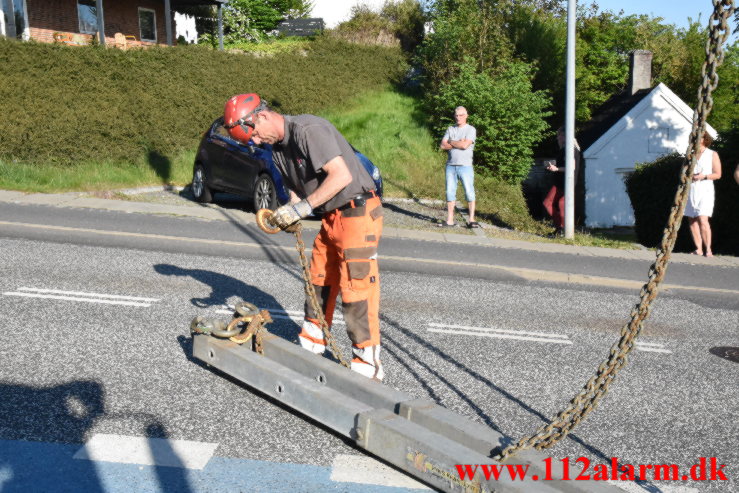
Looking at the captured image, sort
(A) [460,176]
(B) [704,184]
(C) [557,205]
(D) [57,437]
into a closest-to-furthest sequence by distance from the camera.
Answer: (D) [57,437] < (B) [704,184] < (A) [460,176] < (C) [557,205]

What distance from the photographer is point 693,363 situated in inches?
257

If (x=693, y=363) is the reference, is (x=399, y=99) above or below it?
above

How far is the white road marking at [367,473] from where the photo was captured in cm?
391

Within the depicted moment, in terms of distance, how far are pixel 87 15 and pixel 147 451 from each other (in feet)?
105

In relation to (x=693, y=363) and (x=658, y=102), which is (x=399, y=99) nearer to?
(x=658, y=102)

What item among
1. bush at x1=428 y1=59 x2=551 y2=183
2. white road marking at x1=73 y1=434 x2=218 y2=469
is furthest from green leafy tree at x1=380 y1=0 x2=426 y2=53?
white road marking at x1=73 y1=434 x2=218 y2=469

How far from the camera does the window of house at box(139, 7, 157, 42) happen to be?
3506 cm

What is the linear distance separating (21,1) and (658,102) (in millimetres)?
27823

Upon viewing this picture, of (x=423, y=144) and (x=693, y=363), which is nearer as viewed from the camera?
(x=693, y=363)

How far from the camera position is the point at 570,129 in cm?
1412

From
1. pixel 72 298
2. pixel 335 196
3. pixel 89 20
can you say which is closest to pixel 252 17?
pixel 89 20

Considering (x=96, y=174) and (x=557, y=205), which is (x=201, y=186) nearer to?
(x=96, y=174)

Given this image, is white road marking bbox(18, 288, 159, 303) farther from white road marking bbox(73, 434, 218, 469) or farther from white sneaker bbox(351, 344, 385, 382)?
white road marking bbox(73, 434, 218, 469)

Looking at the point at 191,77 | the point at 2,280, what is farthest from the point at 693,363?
the point at 191,77
